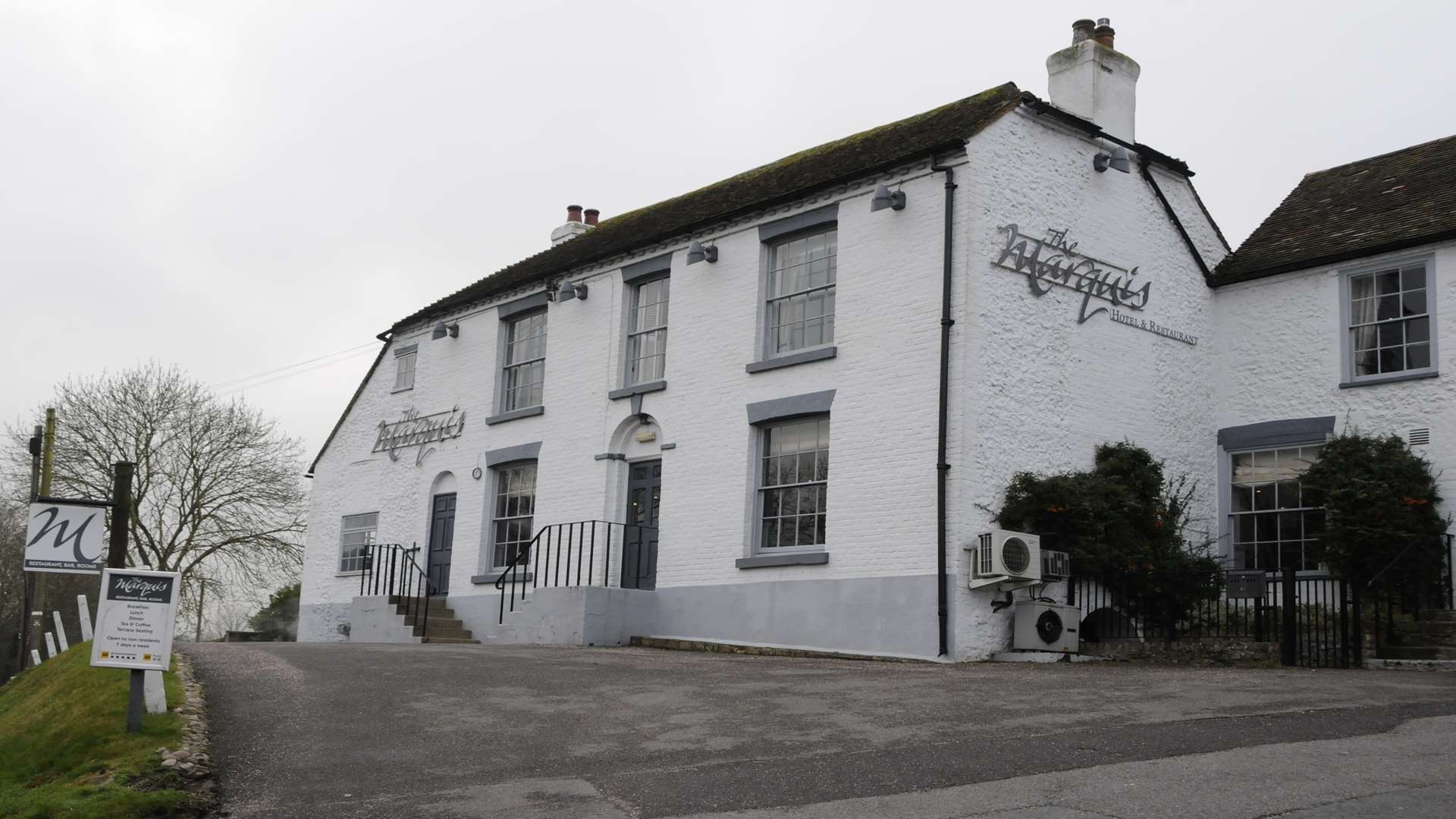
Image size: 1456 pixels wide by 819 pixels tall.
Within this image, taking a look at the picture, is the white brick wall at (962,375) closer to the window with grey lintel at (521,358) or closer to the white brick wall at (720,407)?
the white brick wall at (720,407)

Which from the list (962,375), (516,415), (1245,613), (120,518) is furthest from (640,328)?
(120,518)

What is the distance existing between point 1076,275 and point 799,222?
369cm

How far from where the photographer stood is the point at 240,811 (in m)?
7.70

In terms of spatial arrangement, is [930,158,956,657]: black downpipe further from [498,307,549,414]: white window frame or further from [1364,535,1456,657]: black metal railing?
[498,307,549,414]: white window frame

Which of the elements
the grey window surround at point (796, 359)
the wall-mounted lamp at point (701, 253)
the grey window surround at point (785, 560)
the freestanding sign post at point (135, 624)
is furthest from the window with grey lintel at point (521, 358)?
the freestanding sign post at point (135, 624)

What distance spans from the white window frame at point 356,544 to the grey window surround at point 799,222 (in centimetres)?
1084

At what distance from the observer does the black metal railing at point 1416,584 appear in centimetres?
1611

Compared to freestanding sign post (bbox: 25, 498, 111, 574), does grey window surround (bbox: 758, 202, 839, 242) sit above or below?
above

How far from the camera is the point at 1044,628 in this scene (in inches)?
645

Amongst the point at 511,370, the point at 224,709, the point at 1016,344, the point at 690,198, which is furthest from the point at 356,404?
the point at 224,709

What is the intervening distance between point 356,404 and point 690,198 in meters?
8.33

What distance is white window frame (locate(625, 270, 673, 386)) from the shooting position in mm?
21219

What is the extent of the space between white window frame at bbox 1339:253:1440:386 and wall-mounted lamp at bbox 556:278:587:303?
11.0m

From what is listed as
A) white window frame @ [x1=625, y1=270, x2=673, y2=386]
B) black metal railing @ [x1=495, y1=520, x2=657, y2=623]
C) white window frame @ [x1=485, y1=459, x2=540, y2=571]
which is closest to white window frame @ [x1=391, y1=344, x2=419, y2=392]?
white window frame @ [x1=485, y1=459, x2=540, y2=571]
